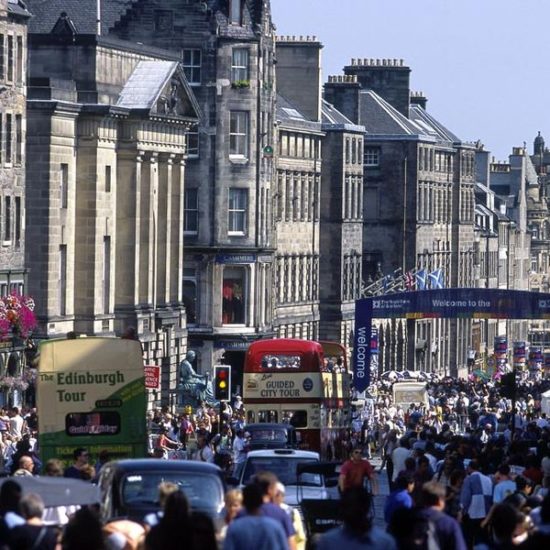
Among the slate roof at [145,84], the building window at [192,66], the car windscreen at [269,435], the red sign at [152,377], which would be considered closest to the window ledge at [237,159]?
the building window at [192,66]

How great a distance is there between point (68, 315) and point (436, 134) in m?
69.9

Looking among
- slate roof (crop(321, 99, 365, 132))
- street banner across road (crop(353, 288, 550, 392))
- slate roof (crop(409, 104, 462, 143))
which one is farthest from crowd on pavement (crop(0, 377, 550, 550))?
slate roof (crop(409, 104, 462, 143))

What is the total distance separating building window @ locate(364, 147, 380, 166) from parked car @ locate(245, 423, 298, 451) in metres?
83.1

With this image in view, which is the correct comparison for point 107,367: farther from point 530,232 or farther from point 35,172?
point 530,232

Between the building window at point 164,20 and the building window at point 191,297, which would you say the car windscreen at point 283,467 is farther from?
the building window at point 191,297

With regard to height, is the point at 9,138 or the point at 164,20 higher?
the point at 164,20

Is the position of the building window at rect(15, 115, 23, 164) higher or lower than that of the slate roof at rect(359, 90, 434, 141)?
lower

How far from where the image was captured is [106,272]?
3164 inches

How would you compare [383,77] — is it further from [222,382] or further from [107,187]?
[222,382]

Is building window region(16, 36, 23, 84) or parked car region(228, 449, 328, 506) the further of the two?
building window region(16, 36, 23, 84)

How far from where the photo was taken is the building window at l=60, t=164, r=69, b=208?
76.4m

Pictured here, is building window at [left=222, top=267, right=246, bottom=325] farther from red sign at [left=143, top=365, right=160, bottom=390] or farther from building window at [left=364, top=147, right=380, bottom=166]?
building window at [left=364, top=147, right=380, bottom=166]

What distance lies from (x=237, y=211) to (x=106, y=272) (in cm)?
1590

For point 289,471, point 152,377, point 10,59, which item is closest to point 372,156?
point 10,59
